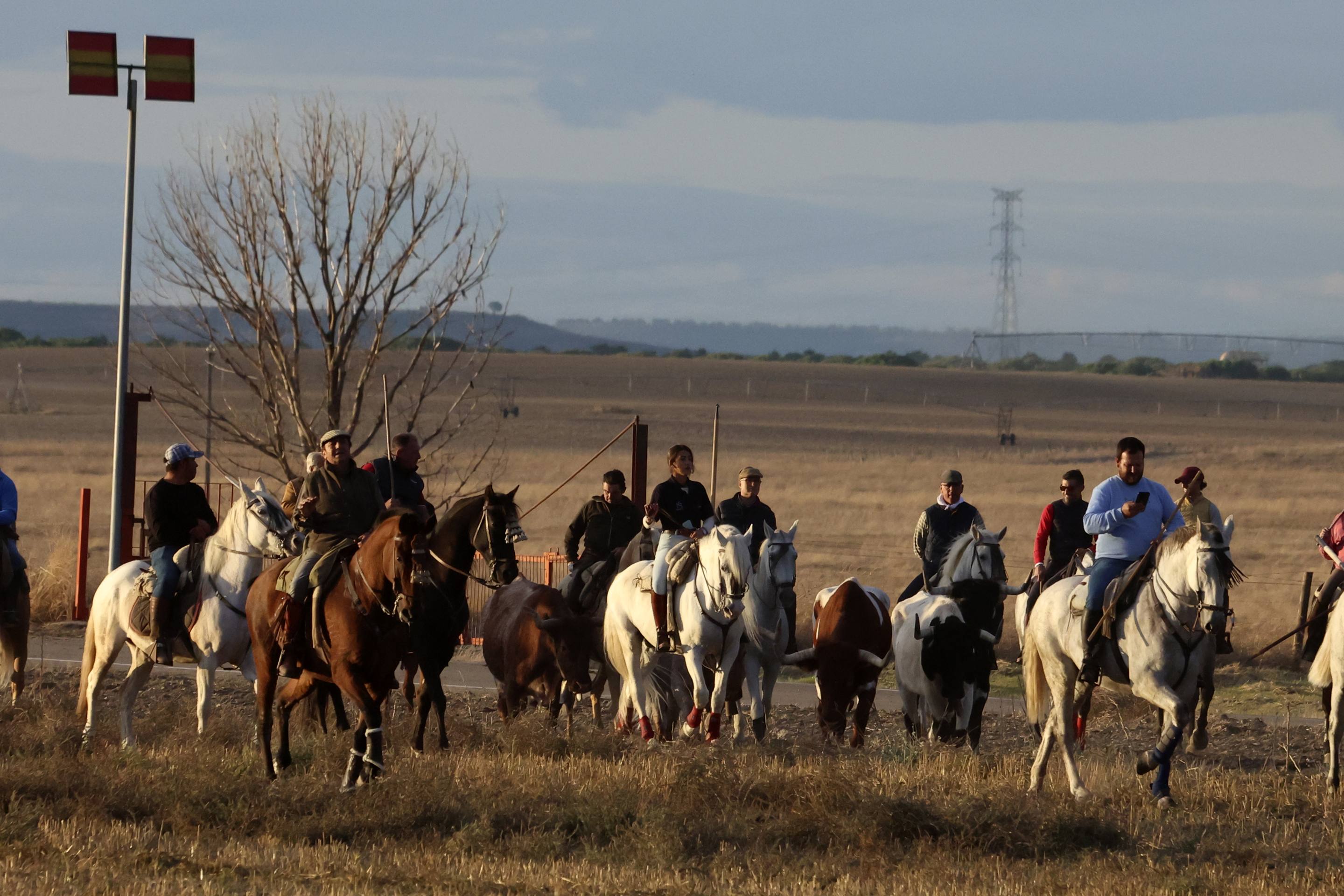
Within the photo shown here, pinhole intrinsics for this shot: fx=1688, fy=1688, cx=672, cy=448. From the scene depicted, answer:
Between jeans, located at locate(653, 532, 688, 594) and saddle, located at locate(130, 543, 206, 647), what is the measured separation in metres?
3.46

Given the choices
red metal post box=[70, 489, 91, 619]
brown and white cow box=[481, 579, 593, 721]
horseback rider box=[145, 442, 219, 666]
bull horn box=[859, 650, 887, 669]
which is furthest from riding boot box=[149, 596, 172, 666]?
red metal post box=[70, 489, 91, 619]

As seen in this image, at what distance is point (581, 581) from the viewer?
14.9 m

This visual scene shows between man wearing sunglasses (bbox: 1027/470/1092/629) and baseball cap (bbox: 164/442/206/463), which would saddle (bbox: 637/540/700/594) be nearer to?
man wearing sunglasses (bbox: 1027/470/1092/629)

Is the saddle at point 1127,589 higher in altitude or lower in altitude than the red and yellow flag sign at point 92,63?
lower

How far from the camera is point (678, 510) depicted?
46.2 feet

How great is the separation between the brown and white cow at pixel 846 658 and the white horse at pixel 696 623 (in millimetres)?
733

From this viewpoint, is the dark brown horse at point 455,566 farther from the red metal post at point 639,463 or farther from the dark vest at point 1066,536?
the red metal post at point 639,463

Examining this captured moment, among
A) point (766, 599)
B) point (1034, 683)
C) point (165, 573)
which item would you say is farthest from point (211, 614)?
point (1034, 683)

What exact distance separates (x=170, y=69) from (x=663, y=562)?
943 centimetres

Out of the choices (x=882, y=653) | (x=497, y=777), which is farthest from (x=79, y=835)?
(x=882, y=653)

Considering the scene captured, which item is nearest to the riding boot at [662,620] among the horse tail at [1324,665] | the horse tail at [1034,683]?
the horse tail at [1034,683]

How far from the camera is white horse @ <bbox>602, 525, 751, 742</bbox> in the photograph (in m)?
→ 12.7

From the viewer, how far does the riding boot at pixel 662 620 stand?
13312 millimetres

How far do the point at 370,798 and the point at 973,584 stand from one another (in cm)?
540
